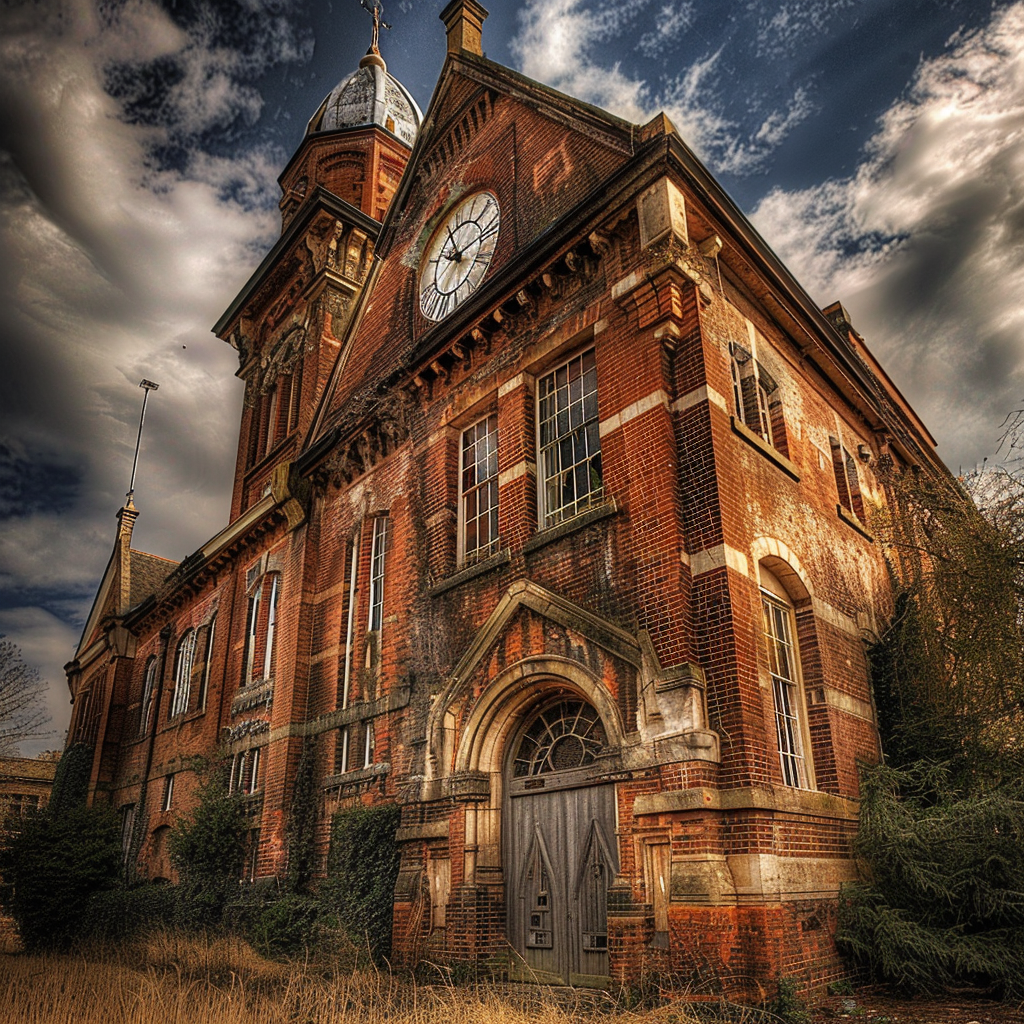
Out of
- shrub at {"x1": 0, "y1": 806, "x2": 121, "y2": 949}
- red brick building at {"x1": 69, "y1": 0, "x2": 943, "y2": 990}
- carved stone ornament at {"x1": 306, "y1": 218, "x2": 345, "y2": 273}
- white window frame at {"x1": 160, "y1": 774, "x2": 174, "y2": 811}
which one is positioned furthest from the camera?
carved stone ornament at {"x1": 306, "y1": 218, "x2": 345, "y2": 273}

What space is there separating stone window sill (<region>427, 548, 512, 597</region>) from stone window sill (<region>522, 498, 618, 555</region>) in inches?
15.4

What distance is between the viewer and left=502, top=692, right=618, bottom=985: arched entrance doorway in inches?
336

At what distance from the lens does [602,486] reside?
9.97 m

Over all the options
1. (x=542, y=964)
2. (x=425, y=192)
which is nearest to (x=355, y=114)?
(x=425, y=192)

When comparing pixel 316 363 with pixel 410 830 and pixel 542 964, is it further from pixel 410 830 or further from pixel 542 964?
pixel 542 964

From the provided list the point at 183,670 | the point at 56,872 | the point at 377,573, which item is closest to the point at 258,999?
the point at 377,573

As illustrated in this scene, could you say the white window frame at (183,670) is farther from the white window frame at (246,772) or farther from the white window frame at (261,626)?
the white window frame at (246,772)

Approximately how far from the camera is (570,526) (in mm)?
9859

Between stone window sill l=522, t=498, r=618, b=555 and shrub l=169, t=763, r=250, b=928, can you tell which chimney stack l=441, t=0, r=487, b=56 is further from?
shrub l=169, t=763, r=250, b=928

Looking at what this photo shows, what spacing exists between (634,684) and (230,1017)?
4.67 metres

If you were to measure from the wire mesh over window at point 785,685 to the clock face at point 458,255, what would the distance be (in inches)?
A: 277

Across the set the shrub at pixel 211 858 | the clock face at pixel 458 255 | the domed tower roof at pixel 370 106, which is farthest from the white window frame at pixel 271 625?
the domed tower roof at pixel 370 106

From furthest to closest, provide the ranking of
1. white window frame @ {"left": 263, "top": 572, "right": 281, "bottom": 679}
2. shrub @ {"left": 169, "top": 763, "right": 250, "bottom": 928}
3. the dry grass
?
white window frame @ {"left": 263, "top": 572, "right": 281, "bottom": 679}, shrub @ {"left": 169, "top": 763, "right": 250, "bottom": 928}, the dry grass

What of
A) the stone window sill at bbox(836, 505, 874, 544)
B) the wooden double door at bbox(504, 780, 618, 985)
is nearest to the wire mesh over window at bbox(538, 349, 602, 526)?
the wooden double door at bbox(504, 780, 618, 985)
